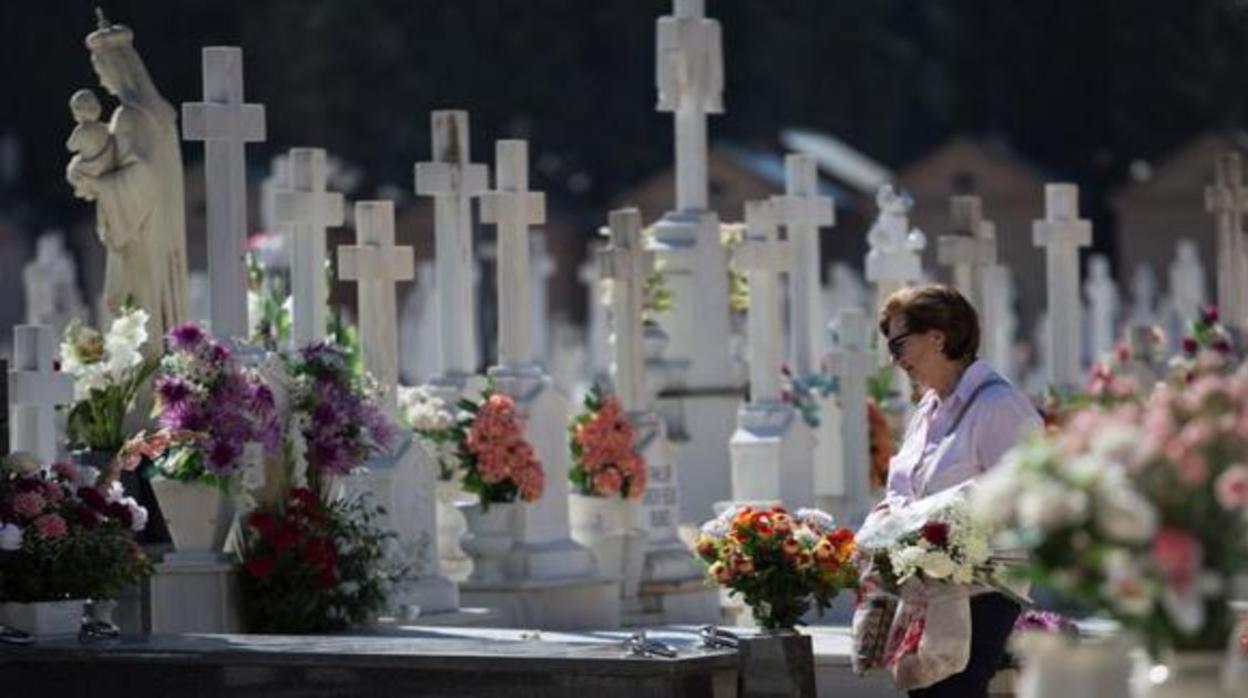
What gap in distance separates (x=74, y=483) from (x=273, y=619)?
50.8 inches

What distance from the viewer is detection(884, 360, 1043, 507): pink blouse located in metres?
11.9

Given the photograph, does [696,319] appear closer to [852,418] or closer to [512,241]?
[852,418]

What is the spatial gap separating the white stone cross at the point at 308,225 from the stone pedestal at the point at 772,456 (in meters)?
2.77

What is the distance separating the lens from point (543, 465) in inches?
767

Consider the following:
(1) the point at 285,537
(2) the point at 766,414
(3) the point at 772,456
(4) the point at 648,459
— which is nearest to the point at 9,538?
(1) the point at 285,537

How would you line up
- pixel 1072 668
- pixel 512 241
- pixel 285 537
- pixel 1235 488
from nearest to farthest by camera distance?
pixel 1235 488 < pixel 1072 668 < pixel 285 537 < pixel 512 241

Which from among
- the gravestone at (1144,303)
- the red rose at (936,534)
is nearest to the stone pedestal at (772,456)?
the red rose at (936,534)

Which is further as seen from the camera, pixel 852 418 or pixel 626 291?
pixel 852 418

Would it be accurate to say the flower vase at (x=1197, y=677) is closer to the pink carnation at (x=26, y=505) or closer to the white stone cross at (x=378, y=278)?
the pink carnation at (x=26, y=505)

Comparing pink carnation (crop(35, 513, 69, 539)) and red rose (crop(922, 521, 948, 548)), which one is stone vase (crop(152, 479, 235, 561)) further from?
red rose (crop(922, 521, 948, 548))

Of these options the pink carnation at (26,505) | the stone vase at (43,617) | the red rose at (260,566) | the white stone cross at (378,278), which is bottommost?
the stone vase at (43,617)

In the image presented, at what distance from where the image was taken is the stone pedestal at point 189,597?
1602cm

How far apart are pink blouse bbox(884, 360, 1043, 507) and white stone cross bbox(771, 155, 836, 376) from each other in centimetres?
1083

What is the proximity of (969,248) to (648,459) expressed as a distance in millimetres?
3139
